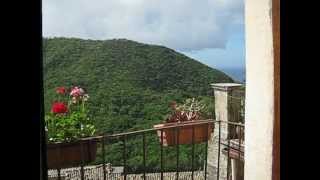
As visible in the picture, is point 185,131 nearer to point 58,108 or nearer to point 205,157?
point 205,157

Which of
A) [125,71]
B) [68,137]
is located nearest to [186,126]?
[68,137]

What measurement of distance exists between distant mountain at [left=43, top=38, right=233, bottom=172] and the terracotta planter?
1923 millimetres

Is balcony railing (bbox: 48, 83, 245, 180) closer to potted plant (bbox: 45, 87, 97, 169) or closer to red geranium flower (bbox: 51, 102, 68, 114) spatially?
potted plant (bbox: 45, 87, 97, 169)

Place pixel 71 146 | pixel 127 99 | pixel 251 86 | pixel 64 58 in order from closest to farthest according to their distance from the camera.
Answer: pixel 251 86 < pixel 71 146 < pixel 127 99 < pixel 64 58

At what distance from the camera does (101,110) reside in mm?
6797

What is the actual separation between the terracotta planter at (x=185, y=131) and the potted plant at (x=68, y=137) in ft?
2.52

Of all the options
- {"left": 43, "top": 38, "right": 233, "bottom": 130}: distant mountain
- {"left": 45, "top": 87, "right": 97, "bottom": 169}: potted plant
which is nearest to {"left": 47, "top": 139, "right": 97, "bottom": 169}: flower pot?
{"left": 45, "top": 87, "right": 97, "bottom": 169}: potted plant

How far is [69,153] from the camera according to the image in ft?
10.8

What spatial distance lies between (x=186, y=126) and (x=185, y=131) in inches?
2.3

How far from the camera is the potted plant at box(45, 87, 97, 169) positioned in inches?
128
